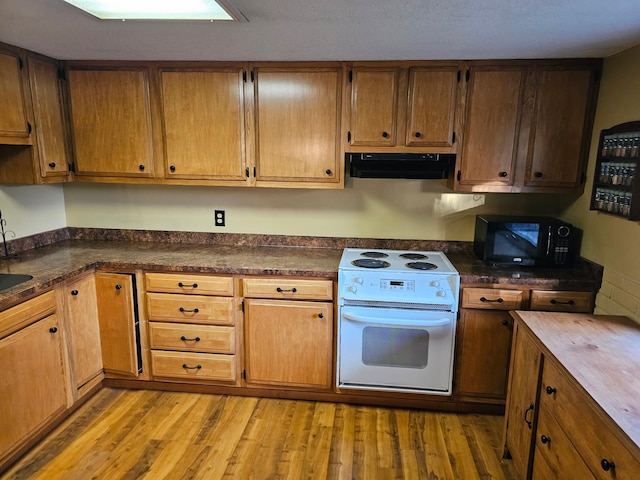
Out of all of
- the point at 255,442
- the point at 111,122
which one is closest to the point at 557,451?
the point at 255,442

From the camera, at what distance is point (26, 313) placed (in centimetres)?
204

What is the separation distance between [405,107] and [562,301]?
144 cm

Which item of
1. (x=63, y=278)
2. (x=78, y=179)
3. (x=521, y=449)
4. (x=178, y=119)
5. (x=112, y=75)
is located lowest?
(x=521, y=449)

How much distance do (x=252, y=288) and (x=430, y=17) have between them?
171cm

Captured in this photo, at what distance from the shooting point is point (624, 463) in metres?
1.13

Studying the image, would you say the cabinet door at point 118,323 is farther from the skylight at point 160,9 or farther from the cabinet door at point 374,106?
the cabinet door at point 374,106

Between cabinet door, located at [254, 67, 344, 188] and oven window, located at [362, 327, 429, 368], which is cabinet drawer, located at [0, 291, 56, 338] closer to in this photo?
cabinet door, located at [254, 67, 344, 188]

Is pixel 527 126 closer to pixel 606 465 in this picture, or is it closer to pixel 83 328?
pixel 606 465

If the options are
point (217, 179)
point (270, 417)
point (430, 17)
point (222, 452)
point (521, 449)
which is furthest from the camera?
point (217, 179)

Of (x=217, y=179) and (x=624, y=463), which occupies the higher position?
(x=217, y=179)

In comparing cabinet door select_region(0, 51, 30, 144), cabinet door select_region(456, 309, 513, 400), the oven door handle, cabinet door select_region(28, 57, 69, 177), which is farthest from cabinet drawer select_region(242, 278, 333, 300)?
cabinet door select_region(0, 51, 30, 144)

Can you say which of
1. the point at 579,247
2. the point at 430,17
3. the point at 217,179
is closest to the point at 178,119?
the point at 217,179

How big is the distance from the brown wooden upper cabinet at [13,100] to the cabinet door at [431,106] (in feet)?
7.44

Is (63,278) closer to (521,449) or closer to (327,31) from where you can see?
(327,31)
